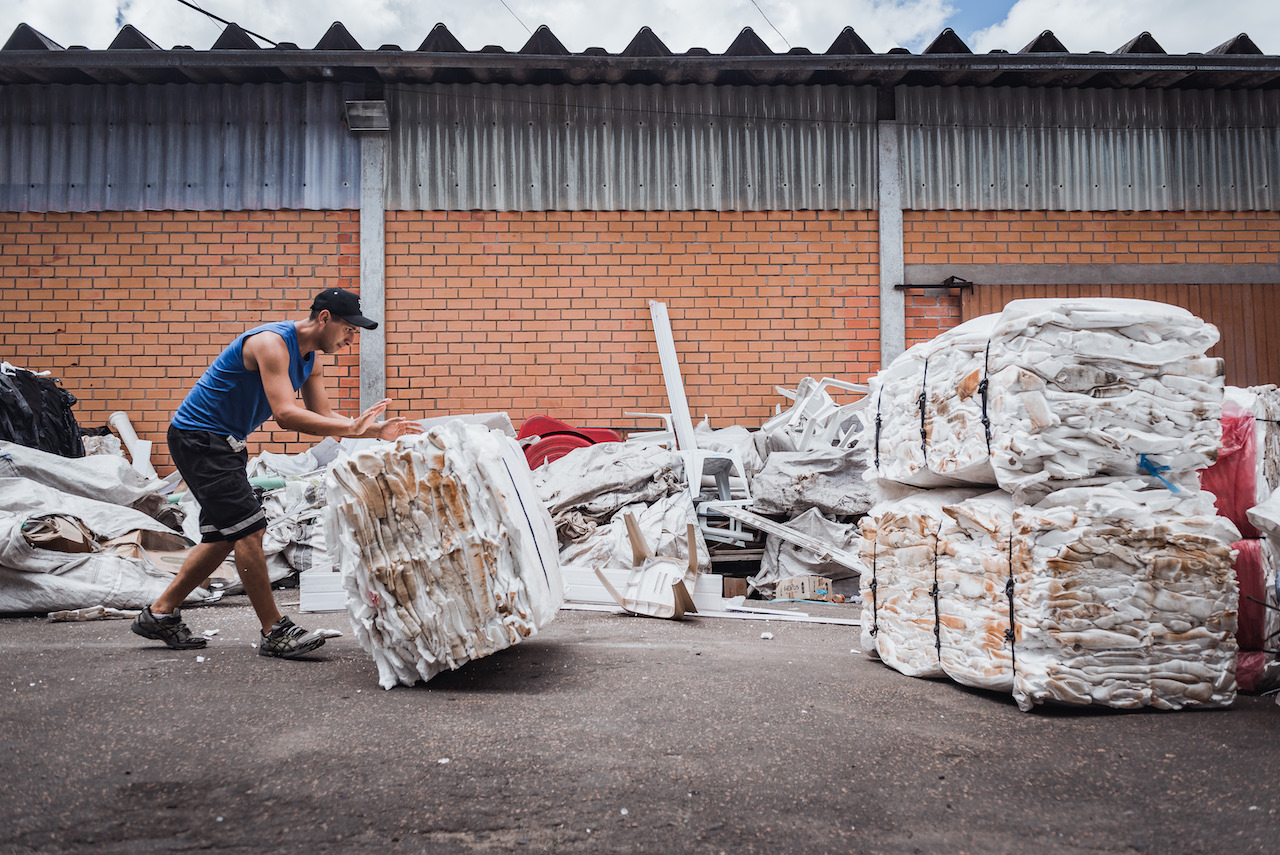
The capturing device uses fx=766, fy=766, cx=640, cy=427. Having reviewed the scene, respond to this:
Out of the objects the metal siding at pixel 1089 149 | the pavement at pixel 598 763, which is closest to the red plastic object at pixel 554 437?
the pavement at pixel 598 763

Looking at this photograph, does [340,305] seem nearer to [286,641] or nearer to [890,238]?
[286,641]

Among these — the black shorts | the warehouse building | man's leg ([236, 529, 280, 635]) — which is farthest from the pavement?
the warehouse building

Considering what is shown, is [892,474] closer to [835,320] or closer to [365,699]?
[365,699]

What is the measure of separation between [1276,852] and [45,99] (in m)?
8.95

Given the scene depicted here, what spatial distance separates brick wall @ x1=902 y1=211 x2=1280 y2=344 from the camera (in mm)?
6805

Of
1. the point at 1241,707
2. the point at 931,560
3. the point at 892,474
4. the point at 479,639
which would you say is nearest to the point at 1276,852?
the point at 1241,707

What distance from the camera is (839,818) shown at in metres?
1.75

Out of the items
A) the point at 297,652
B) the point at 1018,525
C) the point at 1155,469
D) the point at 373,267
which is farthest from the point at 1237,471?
the point at 373,267

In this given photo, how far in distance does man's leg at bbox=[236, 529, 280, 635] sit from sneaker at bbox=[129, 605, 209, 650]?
1.30 ft

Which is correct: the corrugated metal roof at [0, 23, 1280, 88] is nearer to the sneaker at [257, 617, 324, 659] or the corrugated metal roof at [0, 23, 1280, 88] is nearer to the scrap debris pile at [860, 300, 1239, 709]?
the scrap debris pile at [860, 300, 1239, 709]

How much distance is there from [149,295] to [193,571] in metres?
4.46

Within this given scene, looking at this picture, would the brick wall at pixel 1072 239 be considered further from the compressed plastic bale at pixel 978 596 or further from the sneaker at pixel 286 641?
the sneaker at pixel 286 641

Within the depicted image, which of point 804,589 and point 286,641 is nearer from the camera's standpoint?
point 286,641

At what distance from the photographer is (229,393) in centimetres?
326
